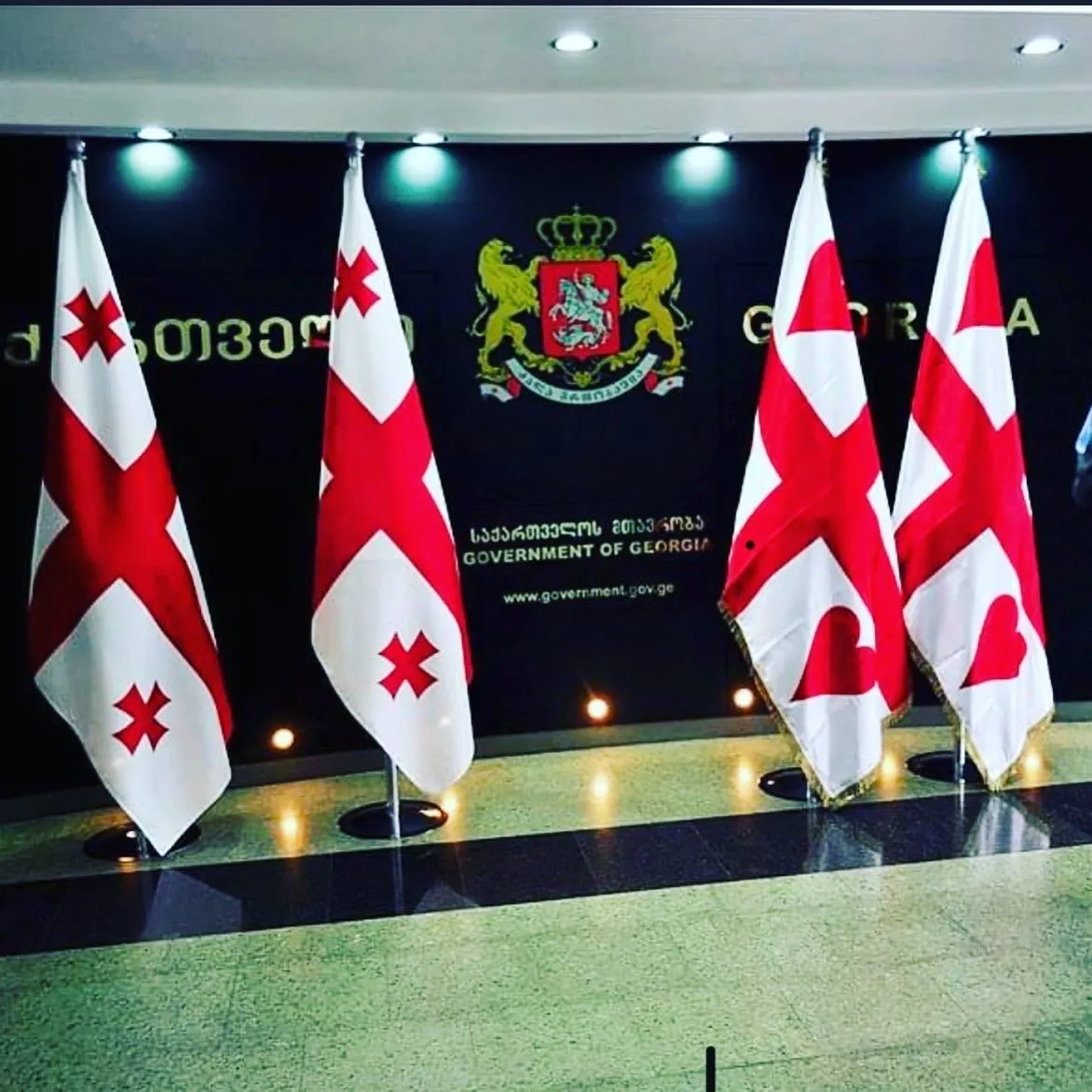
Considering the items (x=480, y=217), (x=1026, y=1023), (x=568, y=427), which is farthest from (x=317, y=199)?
(x=1026, y=1023)

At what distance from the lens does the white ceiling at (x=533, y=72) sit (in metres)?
3.81

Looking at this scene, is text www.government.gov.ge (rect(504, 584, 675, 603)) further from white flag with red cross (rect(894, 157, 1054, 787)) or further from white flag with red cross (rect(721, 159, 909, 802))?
white flag with red cross (rect(894, 157, 1054, 787))

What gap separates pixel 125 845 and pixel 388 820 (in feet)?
2.99

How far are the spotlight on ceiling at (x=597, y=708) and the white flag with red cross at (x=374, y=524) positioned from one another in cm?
128

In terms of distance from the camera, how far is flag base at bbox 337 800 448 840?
4.45 m

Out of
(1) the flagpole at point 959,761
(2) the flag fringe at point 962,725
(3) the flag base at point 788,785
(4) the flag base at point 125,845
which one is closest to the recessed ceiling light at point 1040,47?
(1) the flagpole at point 959,761

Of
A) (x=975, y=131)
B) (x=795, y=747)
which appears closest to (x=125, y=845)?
(x=795, y=747)

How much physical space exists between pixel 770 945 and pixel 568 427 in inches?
95.3

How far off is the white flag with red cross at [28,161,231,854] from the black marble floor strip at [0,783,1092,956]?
1.13ft

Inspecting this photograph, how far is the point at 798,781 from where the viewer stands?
4.81 metres

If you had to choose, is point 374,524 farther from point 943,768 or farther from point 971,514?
point 943,768

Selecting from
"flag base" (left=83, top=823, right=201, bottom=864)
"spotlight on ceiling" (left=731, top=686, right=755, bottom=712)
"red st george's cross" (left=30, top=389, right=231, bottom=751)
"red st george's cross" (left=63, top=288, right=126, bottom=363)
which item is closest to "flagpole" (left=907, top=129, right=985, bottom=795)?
"spotlight on ceiling" (left=731, top=686, right=755, bottom=712)

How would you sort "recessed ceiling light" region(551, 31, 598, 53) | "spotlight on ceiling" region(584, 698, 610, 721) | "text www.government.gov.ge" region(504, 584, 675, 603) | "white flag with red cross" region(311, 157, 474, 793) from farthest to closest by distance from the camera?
"spotlight on ceiling" region(584, 698, 610, 721)
"text www.government.gov.ge" region(504, 584, 675, 603)
"white flag with red cross" region(311, 157, 474, 793)
"recessed ceiling light" region(551, 31, 598, 53)

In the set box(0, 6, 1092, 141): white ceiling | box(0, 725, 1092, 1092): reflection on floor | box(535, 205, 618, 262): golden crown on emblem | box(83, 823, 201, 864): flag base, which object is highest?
box(0, 6, 1092, 141): white ceiling
